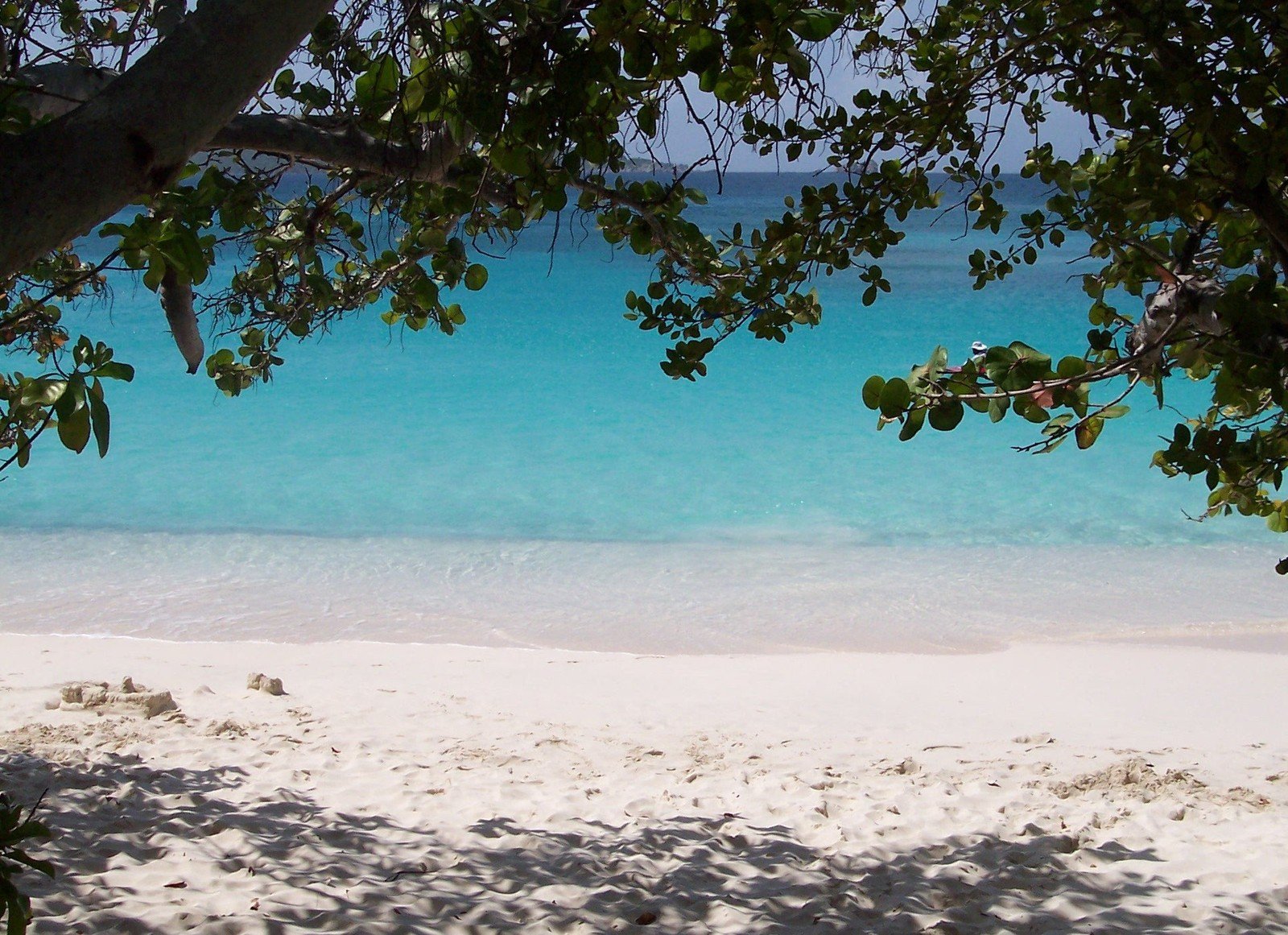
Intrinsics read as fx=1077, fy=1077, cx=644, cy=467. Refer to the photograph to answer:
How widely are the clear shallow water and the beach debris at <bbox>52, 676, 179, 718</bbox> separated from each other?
2.62 metres

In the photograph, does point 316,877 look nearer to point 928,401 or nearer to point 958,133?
point 928,401

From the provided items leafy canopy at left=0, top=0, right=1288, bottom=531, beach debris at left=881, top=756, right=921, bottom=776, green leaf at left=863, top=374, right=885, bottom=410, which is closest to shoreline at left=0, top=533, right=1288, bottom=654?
beach debris at left=881, top=756, right=921, bottom=776

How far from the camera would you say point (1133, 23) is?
229cm

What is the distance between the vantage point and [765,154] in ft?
12.0

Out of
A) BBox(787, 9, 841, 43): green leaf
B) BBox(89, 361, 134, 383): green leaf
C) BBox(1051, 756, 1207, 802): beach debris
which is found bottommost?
BBox(1051, 756, 1207, 802): beach debris

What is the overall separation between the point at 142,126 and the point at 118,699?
4710 mm

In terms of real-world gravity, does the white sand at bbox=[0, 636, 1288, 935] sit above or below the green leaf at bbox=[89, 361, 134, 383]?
below

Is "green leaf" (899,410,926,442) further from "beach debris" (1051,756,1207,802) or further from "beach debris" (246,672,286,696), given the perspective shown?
"beach debris" (246,672,286,696)

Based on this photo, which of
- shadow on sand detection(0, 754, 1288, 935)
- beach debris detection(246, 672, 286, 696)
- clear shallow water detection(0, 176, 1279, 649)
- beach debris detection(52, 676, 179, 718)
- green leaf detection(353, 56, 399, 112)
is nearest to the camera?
green leaf detection(353, 56, 399, 112)

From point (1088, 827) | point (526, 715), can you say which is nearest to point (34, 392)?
point (1088, 827)

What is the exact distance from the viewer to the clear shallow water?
9.03m

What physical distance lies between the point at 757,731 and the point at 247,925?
3.08 meters

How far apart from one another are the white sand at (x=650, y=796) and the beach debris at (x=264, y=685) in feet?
0.35

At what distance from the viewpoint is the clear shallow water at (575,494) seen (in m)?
9.03
